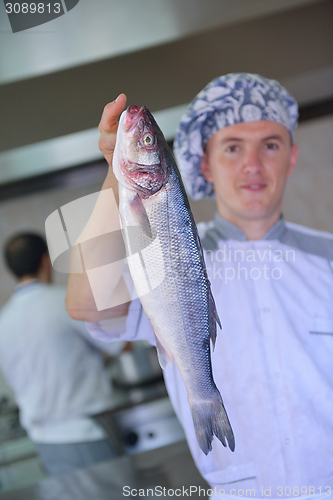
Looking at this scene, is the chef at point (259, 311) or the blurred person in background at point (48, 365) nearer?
the chef at point (259, 311)

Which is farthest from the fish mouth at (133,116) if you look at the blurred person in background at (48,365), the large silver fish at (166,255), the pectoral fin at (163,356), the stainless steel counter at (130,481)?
the blurred person in background at (48,365)

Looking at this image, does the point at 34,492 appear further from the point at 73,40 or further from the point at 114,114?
the point at 73,40

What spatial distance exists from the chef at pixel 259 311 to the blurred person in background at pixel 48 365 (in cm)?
64

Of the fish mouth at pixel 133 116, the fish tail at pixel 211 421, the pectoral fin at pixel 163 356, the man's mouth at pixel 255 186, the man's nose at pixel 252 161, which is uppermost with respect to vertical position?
the fish mouth at pixel 133 116

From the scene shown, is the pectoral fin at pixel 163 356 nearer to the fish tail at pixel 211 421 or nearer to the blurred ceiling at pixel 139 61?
the fish tail at pixel 211 421

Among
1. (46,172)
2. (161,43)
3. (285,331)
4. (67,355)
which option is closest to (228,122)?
(285,331)

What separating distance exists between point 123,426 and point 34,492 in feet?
2.38

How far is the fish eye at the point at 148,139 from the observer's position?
458 millimetres

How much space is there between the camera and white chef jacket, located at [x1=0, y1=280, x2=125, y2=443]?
1404mm

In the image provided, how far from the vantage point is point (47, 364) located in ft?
4.84

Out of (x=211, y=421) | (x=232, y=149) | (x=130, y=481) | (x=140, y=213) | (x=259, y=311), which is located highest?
(x=140, y=213)

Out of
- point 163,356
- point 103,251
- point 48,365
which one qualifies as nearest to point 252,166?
point 103,251

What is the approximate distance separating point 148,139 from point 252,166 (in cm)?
47

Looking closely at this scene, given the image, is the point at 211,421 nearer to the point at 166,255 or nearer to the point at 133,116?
the point at 166,255
